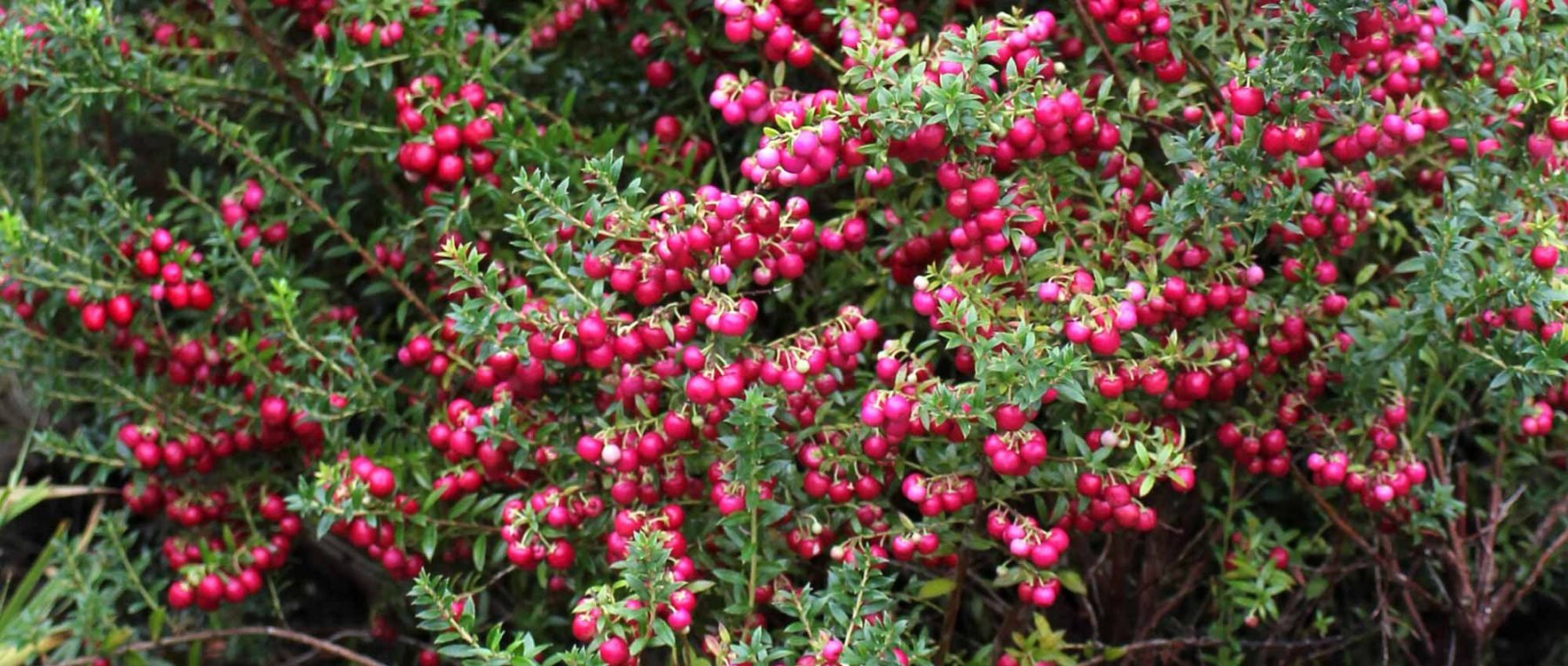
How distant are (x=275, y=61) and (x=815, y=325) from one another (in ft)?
3.30

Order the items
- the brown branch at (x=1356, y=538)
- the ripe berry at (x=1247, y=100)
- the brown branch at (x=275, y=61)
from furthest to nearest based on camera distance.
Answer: the brown branch at (x=275, y=61) < the brown branch at (x=1356, y=538) < the ripe berry at (x=1247, y=100)

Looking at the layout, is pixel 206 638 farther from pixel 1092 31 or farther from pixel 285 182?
pixel 1092 31

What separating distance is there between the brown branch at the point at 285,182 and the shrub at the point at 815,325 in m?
0.01

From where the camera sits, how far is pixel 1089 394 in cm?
189

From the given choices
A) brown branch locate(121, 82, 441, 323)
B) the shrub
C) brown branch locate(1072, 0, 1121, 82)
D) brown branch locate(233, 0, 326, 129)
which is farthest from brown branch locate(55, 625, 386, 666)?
brown branch locate(1072, 0, 1121, 82)

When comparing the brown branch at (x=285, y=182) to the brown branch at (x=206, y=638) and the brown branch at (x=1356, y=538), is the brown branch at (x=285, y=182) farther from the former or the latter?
the brown branch at (x=1356, y=538)

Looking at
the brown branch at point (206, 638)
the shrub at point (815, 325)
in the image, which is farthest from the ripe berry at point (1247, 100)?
the brown branch at point (206, 638)

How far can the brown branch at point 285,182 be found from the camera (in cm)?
230

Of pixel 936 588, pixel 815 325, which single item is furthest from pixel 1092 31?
pixel 936 588

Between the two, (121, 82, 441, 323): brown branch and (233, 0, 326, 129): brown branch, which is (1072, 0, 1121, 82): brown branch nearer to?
(121, 82, 441, 323): brown branch

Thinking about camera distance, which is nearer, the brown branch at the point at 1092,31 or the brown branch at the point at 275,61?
the brown branch at the point at 1092,31

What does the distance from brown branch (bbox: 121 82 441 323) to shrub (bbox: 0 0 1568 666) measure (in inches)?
0.5

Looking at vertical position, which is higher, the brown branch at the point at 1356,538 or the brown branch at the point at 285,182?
the brown branch at the point at 285,182

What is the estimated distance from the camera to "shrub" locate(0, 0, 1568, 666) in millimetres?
1786
